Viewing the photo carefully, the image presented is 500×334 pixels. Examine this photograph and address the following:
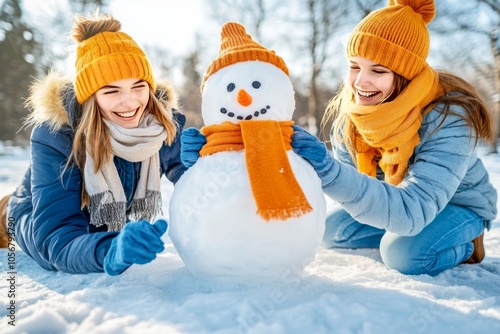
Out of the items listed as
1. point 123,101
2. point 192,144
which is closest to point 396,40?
point 192,144

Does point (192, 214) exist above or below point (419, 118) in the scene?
below

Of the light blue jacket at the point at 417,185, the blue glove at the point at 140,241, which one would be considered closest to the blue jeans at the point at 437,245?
the light blue jacket at the point at 417,185

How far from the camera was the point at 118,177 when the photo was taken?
193cm

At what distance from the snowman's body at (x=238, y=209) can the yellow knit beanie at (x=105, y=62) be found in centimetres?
48

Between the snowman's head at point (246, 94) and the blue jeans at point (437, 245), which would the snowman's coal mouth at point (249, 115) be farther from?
the blue jeans at point (437, 245)

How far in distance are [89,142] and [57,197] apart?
268 millimetres

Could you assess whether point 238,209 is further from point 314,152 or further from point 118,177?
point 118,177

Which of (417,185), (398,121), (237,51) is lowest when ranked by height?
(417,185)

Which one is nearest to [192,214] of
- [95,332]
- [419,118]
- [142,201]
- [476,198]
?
[95,332]

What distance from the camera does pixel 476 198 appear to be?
1.98 meters

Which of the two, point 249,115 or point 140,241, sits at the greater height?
point 249,115

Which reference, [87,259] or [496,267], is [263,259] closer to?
[87,259]

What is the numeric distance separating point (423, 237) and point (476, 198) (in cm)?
36

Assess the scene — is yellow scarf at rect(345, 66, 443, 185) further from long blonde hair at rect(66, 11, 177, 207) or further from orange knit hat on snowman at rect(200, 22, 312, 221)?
long blonde hair at rect(66, 11, 177, 207)
